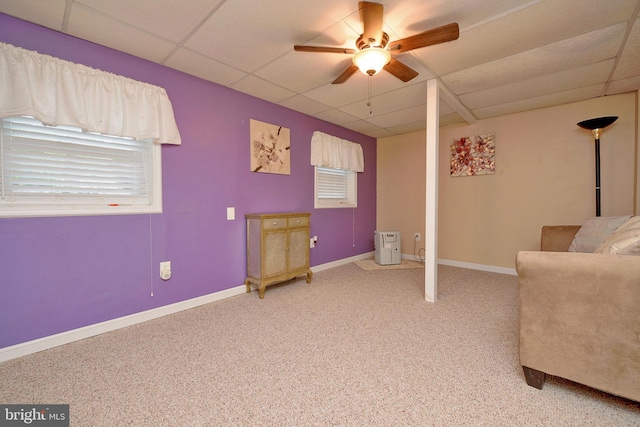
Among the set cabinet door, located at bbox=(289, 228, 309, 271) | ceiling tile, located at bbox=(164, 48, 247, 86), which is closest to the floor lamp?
cabinet door, located at bbox=(289, 228, 309, 271)

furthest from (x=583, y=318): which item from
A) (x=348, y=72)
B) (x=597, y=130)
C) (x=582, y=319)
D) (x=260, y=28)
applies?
(x=597, y=130)

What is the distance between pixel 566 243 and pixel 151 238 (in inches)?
158

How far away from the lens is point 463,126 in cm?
419

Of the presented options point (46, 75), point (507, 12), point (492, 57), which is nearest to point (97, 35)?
point (46, 75)

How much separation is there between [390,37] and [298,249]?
2.36 m

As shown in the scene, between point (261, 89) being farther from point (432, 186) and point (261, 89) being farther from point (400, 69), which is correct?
point (432, 186)

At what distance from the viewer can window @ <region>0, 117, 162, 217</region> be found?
5.95 ft

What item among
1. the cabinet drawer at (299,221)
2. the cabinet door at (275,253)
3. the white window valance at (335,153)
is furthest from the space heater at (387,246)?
the cabinet door at (275,253)

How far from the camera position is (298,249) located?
329cm

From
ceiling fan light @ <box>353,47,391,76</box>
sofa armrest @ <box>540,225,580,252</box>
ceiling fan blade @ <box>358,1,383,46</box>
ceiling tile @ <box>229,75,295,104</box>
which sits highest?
ceiling tile @ <box>229,75,295,104</box>

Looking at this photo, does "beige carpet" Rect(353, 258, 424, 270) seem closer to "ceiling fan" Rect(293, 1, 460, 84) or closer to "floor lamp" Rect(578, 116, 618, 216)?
"floor lamp" Rect(578, 116, 618, 216)

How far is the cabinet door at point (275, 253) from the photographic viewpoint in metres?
2.95

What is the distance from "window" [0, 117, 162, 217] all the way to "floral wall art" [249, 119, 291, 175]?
1.08 metres

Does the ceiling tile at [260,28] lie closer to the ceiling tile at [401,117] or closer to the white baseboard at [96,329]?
the ceiling tile at [401,117]
